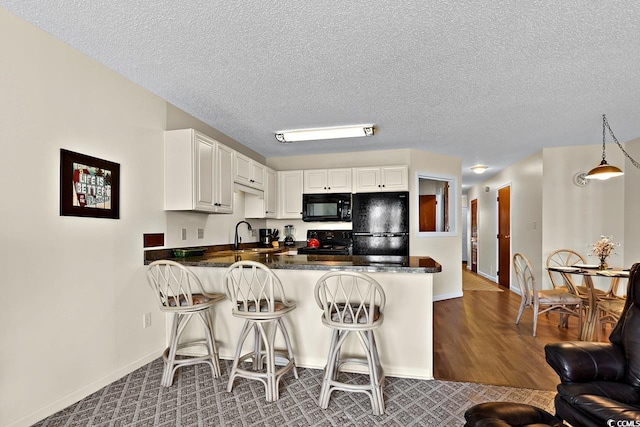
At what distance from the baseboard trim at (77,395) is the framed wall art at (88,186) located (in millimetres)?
1245

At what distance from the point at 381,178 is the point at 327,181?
82 centimetres

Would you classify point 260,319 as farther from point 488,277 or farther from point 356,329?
point 488,277

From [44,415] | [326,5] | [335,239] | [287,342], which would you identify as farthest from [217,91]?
[335,239]

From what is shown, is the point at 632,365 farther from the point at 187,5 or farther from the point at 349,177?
the point at 349,177

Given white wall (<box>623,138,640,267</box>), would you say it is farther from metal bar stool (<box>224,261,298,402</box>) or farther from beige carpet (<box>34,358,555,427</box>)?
metal bar stool (<box>224,261,298,402</box>)

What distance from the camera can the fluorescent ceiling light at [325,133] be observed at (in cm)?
392

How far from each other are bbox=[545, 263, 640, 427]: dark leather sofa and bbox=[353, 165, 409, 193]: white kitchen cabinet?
3.17 meters

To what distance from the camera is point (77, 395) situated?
2320 mm

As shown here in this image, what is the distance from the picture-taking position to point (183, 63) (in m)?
2.47

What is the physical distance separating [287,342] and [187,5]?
233cm

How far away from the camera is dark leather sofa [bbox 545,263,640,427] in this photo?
1.42 m

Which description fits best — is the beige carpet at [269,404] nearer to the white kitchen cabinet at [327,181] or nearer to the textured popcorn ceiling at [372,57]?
the textured popcorn ceiling at [372,57]

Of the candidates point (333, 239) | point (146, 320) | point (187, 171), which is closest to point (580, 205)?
point (333, 239)

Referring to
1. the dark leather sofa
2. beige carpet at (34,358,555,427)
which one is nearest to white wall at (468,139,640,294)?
beige carpet at (34,358,555,427)
